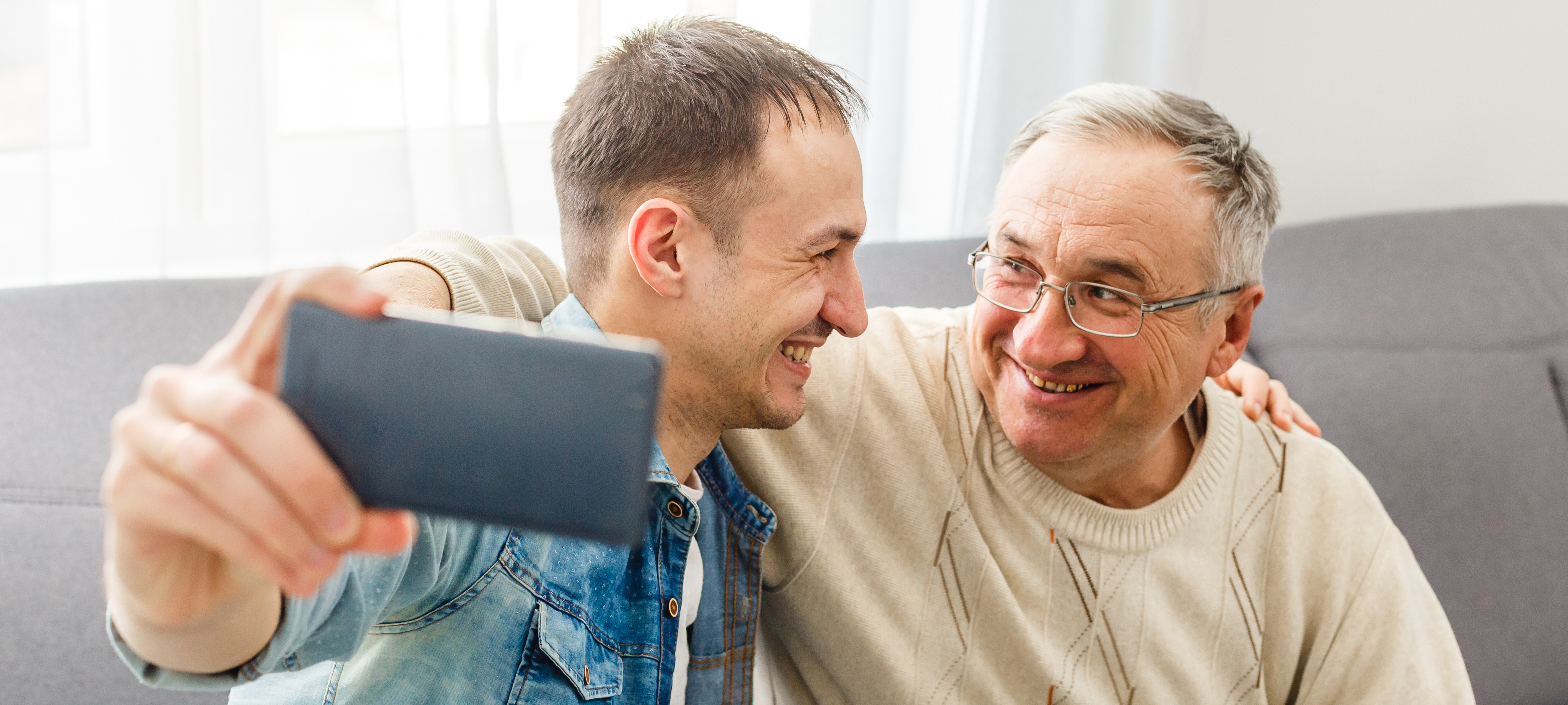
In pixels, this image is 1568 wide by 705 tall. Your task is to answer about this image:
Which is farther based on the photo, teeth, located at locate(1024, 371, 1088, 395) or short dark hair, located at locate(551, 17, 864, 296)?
teeth, located at locate(1024, 371, 1088, 395)

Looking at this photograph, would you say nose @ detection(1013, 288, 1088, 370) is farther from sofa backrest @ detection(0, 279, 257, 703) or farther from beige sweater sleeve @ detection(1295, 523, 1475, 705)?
sofa backrest @ detection(0, 279, 257, 703)

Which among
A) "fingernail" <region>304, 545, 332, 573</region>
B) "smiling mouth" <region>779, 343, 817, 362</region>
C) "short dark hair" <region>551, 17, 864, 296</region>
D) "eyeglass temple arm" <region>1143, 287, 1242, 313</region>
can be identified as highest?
"short dark hair" <region>551, 17, 864, 296</region>

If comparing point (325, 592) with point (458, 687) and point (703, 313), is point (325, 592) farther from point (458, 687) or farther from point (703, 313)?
point (703, 313)

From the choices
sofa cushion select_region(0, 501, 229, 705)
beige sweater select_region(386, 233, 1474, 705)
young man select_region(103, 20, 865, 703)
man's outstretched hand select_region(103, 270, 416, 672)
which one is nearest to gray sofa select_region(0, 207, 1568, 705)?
sofa cushion select_region(0, 501, 229, 705)

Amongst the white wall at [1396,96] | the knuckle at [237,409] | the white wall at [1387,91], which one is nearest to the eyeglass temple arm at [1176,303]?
the knuckle at [237,409]

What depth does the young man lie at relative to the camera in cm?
66

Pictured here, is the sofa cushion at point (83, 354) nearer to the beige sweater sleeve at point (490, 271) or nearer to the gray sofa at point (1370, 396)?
the gray sofa at point (1370, 396)

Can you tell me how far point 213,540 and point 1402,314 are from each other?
2000 mm

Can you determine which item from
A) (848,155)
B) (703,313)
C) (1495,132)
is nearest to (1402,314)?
(1495,132)

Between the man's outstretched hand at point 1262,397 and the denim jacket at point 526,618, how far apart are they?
72 cm

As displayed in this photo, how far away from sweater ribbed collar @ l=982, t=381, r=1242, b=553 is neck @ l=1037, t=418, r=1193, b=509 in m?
0.02

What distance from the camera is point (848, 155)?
3.53ft

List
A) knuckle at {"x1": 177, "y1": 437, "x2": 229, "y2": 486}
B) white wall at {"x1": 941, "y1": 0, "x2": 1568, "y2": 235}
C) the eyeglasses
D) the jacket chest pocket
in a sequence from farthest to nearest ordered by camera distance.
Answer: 1. white wall at {"x1": 941, "y1": 0, "x2": 1568, "y2": 235}
2. the eyeglasses
3. the jacket chest pocket
4. knuckle at {"x1": 177, "y1": 437, "x2": 229, "y2": 486}

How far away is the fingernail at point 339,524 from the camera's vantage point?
456 mm
